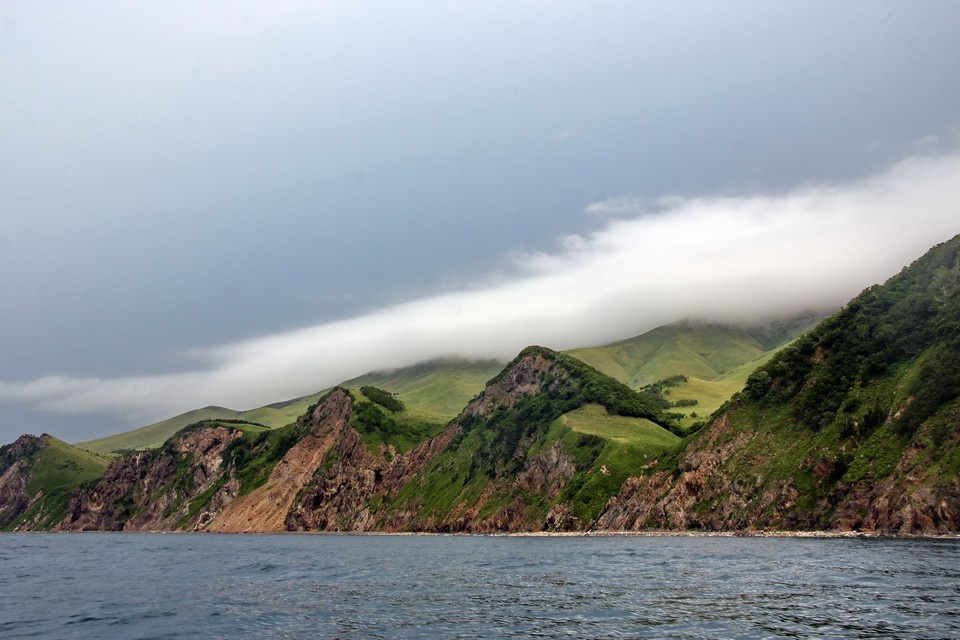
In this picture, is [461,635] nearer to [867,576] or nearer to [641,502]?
[867,576]

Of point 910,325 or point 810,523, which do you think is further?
point 910,325

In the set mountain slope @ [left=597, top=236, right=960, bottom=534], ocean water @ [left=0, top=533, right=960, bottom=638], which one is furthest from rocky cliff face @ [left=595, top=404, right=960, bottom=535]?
ocean water @ [left=0, top=533, right=960, bottom=638]

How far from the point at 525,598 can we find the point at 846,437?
109835mm

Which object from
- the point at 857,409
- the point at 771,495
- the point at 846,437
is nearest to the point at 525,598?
the point at 771,495

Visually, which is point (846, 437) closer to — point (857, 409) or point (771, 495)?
point (857, 409)

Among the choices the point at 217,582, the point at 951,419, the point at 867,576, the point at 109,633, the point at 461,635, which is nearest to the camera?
the point at 461,635

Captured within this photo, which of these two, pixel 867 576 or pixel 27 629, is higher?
pixel 27 629

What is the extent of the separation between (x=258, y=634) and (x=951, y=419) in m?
114

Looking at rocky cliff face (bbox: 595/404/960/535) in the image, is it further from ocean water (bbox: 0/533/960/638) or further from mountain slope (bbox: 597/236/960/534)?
ocean water (bbox: 0/533/960/638)

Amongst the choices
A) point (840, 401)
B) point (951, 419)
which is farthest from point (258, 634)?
point (840, 401)

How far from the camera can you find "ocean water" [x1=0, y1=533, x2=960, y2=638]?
1631 inches

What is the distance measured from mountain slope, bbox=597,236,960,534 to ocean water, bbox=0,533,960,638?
24.8 meters

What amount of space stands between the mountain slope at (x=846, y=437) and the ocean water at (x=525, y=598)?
24775mm

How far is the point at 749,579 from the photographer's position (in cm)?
6262
